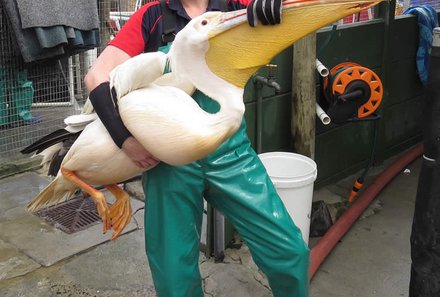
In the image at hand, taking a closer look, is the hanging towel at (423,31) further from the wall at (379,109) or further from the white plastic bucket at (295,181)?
the white plastic bucket at (295,181)

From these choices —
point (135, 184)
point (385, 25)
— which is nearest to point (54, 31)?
point (135, 184)

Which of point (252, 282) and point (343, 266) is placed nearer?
point (252, 282)

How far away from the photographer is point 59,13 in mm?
4531

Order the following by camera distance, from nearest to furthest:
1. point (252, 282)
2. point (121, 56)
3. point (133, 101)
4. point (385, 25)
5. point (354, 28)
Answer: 1. point (133, 101)
2. point (121, 56)
3. point (252, 282)
4. point (354, 28)
5. point (385, 25)

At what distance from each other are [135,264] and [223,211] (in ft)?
4.34

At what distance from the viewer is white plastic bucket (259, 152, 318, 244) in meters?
2.87

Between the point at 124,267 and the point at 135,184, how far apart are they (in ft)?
4.07

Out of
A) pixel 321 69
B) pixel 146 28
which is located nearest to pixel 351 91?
pixel 321 69

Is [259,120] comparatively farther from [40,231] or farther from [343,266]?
[40,231]

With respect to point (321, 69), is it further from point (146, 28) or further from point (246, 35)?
point (246, 35)

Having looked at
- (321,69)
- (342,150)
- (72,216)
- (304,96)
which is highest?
(321,69)

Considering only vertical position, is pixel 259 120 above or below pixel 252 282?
above

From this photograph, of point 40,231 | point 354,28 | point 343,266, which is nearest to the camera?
point 343,266

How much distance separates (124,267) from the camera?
10.3 ft
